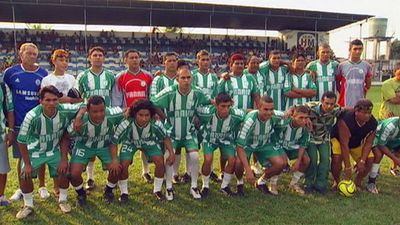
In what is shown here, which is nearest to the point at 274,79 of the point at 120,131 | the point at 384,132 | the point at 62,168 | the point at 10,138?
the point at 384,132

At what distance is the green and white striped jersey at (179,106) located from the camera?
17.4 ft

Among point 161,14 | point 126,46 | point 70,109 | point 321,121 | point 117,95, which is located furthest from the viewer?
point 126,46

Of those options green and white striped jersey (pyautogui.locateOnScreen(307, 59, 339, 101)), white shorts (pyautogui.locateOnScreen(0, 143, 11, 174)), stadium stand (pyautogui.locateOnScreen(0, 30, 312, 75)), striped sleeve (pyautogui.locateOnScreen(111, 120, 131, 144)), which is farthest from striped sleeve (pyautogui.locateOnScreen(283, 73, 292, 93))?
stadium stand (pyautogui.locateOnScreen(0, 30, 312, 75))

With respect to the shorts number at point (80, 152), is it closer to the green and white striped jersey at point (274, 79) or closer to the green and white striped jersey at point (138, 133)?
the green and white striped jersey at point (138, 133)

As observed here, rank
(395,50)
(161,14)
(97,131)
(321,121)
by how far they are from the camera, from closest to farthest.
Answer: (97,131), (321,121), (161,14), (395,50)

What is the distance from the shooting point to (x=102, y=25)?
99.7ft

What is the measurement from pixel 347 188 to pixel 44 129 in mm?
3663

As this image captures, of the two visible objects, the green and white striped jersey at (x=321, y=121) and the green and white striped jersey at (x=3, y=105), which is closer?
the green and white striped jersey at (x=3, y=105)

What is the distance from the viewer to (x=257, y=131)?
5.40m

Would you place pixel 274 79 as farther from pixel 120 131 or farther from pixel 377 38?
pixel 377 38

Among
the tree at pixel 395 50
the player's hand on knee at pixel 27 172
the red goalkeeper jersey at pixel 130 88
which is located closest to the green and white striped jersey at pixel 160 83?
the red goalkeeper jersey at pixel 130 88

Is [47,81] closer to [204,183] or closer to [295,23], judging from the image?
[204,183]

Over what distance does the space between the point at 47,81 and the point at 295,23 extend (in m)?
29.6

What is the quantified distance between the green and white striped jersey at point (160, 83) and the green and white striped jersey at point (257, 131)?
1142 mm
